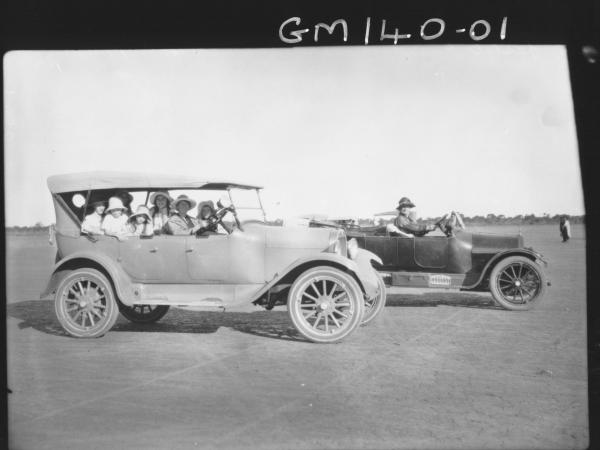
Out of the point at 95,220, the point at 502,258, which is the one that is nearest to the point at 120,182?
the point at 95,220

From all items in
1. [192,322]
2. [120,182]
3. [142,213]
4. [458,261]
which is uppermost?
[120,182]

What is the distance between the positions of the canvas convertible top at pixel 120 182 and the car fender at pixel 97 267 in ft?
2.14

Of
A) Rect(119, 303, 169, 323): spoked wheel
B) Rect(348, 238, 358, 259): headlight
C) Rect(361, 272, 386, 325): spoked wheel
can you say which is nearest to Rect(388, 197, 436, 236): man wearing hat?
Rect(348, 238, 358, 259): headlight

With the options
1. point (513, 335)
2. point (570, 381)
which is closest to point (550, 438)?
point (570, 381)

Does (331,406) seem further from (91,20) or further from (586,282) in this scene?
(91,20)

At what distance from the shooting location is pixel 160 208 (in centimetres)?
541

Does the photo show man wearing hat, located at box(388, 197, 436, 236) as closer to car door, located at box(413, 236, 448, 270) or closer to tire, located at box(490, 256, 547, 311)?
car door, located at box(413, 236, 448, 270)

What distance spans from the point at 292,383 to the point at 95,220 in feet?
8.78

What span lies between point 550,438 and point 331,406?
1.34 m

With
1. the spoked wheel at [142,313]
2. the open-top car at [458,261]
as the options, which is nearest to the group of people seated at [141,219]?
the spoked wheel at [142,313]

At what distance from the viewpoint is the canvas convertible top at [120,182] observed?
191 inches

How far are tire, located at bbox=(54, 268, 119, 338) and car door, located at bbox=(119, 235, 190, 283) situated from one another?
28 cm

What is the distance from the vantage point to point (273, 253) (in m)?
4.98

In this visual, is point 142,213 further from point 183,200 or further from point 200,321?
point 200,321
